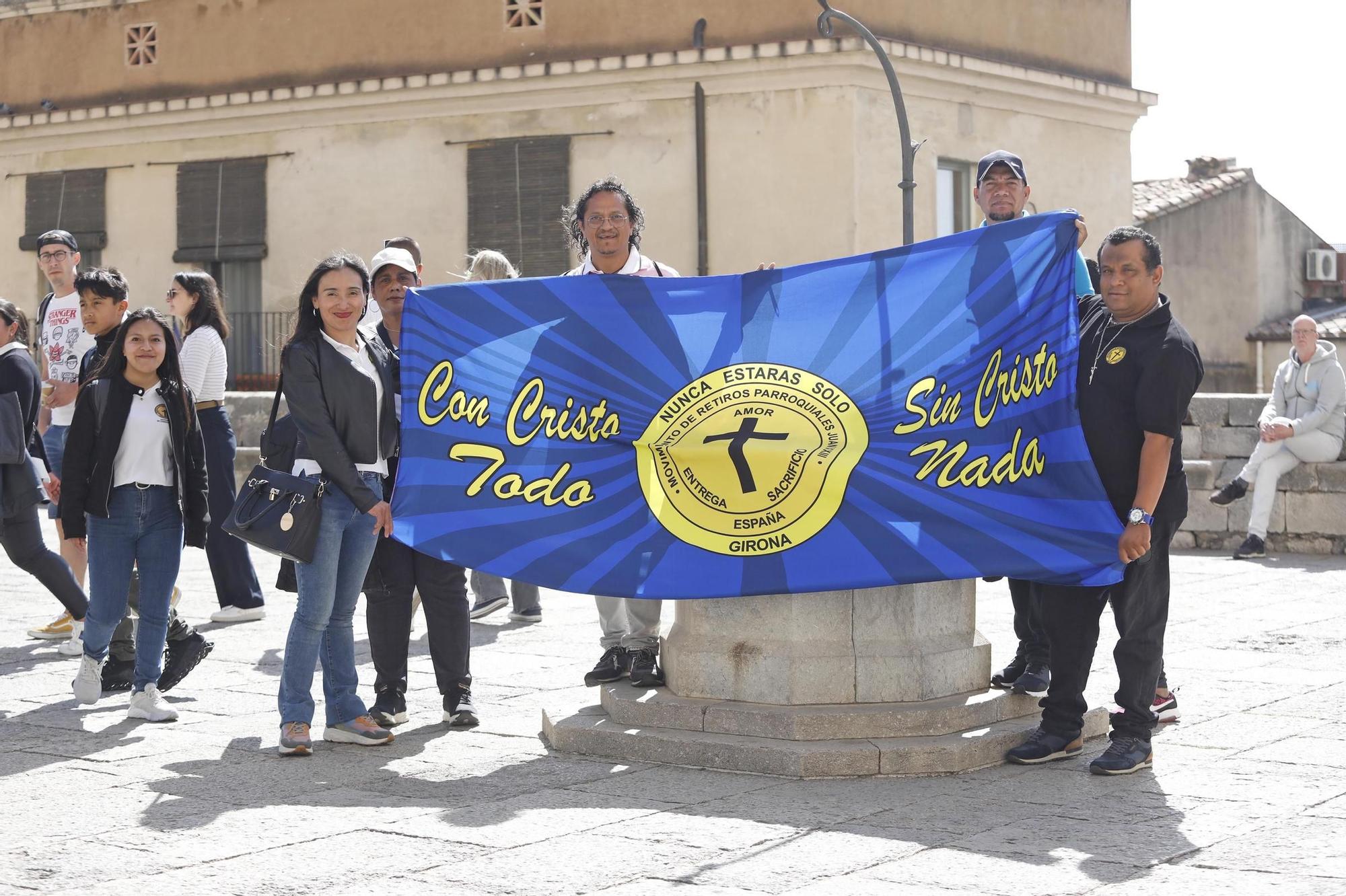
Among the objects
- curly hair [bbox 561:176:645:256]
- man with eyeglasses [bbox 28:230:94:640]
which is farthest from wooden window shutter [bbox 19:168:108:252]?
curly hair [bbox 561:176:645:256]

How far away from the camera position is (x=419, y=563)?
6.71m

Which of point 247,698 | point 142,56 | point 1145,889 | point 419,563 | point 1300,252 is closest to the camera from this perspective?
point 1145,889

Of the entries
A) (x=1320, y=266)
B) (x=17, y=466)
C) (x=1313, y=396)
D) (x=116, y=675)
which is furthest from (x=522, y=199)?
(x=116, y=675)

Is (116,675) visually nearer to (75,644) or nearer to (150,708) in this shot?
(150,708)

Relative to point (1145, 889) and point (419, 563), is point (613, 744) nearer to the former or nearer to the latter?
point (419, 563)

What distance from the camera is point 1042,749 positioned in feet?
19.2

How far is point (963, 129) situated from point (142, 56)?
12406mm

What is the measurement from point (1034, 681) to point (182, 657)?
11.4ft

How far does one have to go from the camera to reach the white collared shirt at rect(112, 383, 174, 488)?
6867 millimetres

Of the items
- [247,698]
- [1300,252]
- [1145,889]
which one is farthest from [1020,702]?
[1300,252]

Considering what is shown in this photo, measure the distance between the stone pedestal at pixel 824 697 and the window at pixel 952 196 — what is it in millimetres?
17075

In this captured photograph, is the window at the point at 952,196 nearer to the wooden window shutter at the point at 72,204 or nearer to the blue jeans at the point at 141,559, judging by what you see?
the wooden window shutter at the point at 72,204

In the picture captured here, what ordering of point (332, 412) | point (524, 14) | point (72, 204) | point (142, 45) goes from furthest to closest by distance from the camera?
point (72, 204) < point (142, 45) < point (524, 14) < point (332, 412)

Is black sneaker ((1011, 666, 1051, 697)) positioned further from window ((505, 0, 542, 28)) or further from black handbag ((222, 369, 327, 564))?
window ((505, 0, 542, 28))
